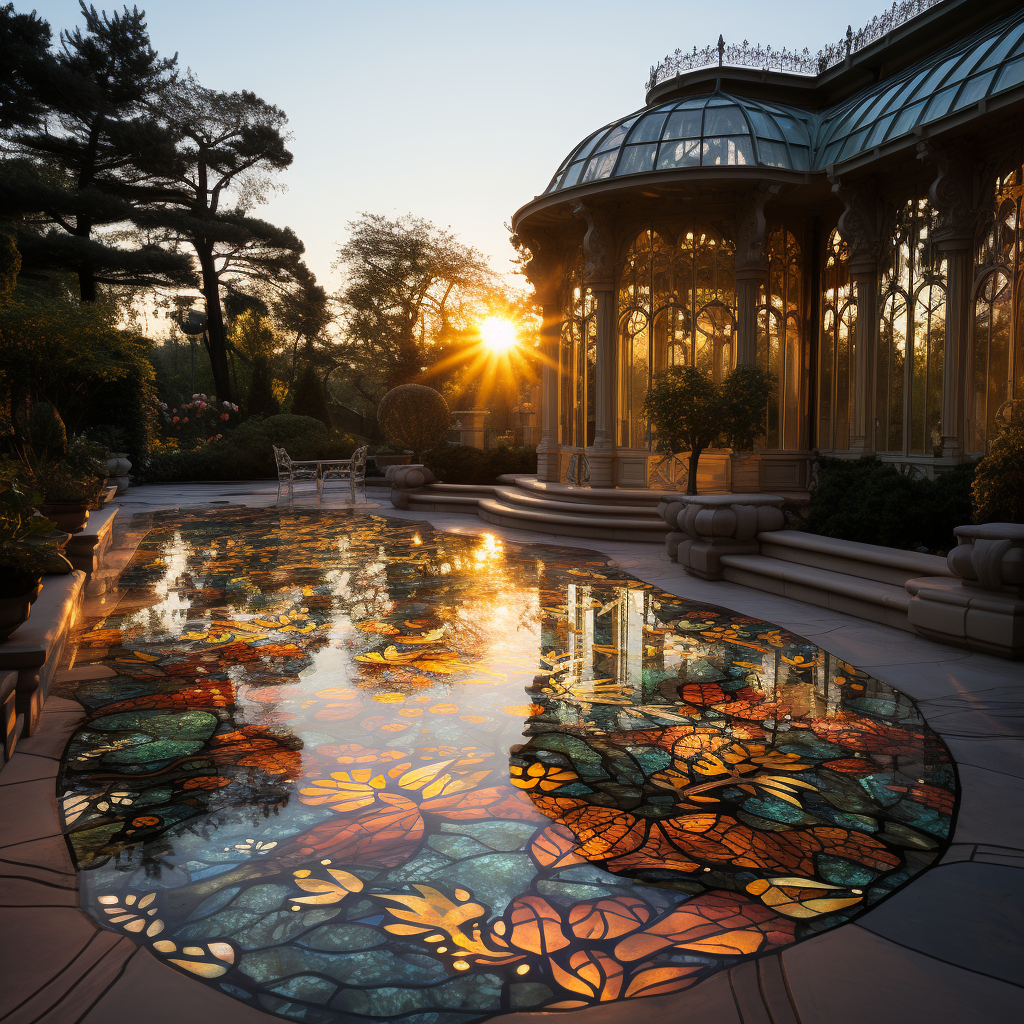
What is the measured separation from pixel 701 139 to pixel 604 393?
3.91m

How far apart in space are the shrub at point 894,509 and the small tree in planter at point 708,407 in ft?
5.66

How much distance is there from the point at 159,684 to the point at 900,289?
9110 mm

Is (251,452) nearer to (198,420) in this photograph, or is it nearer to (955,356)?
(198,420)

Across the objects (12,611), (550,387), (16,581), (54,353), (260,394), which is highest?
(260,394)

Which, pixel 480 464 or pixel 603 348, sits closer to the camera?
pixel 603 348

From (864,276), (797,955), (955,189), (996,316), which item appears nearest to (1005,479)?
(996,316)

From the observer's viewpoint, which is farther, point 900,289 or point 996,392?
point 900,289

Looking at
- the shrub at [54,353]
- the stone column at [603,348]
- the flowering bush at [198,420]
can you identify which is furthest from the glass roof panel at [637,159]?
the flowering bush at [198,420]

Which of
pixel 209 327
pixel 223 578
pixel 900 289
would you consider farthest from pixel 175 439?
pixel 900 289

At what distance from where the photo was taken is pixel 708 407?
366 inches

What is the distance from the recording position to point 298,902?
7.57ft

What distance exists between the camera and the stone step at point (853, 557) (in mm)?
5907

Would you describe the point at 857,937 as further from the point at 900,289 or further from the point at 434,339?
the point at 434,339

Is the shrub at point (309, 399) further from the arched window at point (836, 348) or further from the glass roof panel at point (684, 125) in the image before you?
the arched window at point (836, 348)
